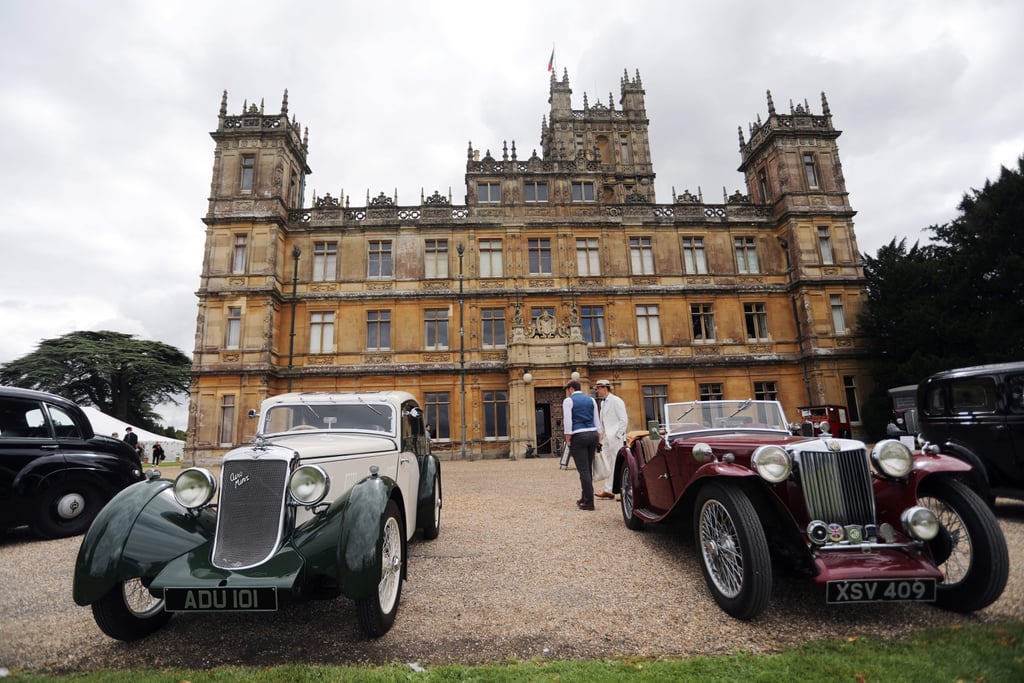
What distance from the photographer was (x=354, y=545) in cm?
307

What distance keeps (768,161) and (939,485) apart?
83.9 ft

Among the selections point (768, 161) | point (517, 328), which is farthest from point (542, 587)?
point (768, 161)

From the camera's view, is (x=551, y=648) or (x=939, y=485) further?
(x=939, y=485)

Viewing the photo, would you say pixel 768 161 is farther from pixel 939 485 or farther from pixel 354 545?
pixel 354 545

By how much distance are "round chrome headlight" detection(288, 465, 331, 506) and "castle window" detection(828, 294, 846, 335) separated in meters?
25.0

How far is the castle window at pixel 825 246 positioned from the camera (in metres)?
22.7

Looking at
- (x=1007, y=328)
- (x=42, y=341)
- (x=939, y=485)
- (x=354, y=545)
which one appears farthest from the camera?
(x=42, y=341)

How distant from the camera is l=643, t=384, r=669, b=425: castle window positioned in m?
21.4

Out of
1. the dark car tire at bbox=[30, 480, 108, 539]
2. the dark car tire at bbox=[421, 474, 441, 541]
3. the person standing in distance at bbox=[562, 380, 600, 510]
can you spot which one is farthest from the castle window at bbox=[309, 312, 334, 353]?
the dark car tire at bbox=[421, 474, 441, 541]

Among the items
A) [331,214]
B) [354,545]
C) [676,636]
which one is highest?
[331,214]

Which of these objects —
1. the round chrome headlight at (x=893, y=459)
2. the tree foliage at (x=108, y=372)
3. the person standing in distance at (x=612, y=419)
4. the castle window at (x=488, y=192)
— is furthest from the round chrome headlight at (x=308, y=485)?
the tree foliage at (x=108, y=372)

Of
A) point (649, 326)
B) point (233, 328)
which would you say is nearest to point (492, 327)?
point (649, 326)

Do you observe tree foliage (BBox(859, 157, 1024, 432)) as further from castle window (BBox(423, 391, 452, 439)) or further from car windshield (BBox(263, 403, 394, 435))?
car windshield (BBox(263, 403, 394, 435))

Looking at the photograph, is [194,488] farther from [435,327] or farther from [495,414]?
[435,327]
